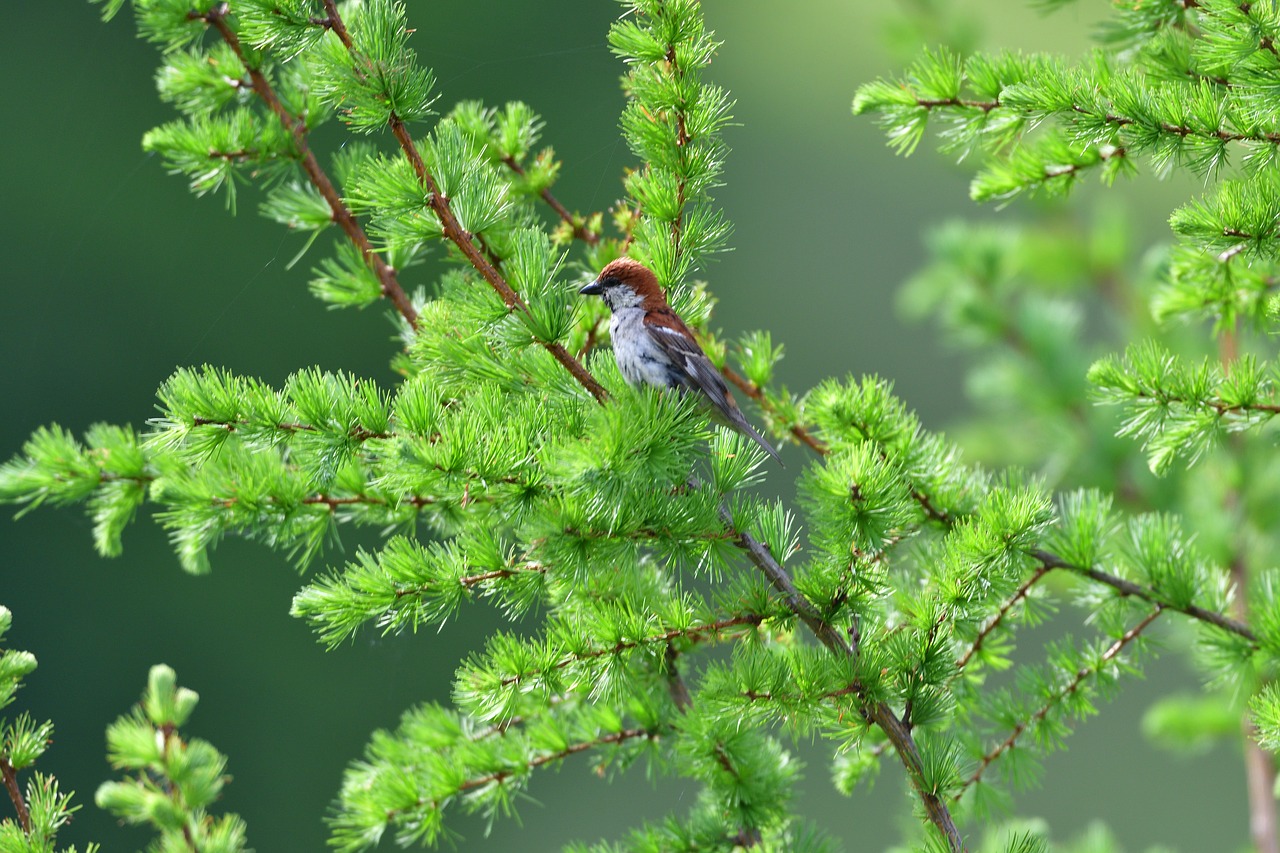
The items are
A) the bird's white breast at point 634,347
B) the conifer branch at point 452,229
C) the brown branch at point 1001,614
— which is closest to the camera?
the conifer branch at point 452,229

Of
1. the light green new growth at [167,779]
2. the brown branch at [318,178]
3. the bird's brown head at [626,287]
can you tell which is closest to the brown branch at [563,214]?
the bird's brown head at [626,287]

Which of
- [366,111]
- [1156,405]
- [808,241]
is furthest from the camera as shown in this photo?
[808,241]

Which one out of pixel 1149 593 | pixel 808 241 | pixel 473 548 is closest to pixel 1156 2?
pixel 1149 593

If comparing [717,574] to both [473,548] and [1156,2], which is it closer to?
[473,548]

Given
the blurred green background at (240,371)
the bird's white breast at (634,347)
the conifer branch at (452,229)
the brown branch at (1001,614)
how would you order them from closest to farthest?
the conifer branch at (452,229)
the brown branch at (1001,614)
the bird's white breast at (634,347)
the blurred green background at (240,371)

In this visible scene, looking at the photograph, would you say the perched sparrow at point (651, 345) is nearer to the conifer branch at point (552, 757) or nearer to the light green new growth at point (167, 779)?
Answer: the conifer branch at point (552, 757)

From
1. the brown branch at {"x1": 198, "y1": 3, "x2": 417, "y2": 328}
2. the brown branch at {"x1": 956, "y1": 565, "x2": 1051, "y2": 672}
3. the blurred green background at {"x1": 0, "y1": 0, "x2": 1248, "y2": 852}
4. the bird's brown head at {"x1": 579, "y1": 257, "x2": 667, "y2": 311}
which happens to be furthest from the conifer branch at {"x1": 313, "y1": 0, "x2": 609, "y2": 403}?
the blurred green background at {"x1": 0, "y1": 0, "x2": 1248, "y2": 852}

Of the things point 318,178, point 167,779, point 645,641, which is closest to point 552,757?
point 645,641
